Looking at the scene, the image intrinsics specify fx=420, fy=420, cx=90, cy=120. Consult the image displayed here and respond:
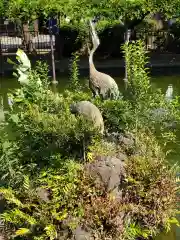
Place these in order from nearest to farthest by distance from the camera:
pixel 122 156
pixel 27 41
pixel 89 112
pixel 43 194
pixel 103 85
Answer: pixel 43 194
pixel 89 112
pixel 122 156
pixel 103 85
pixel 27 41

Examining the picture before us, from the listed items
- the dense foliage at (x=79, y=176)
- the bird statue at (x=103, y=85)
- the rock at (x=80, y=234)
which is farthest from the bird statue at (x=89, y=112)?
the rock at (x=80, y=234)

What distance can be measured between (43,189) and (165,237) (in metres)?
1.77

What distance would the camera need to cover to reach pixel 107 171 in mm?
5348

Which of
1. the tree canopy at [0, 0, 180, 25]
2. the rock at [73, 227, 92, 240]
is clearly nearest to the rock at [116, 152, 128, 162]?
the rock at [73, 227, 92, 240]

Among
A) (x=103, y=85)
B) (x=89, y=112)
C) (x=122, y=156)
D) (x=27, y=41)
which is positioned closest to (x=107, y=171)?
(x=122, y=156)

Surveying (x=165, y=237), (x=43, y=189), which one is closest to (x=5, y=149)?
(x=43, y=189)

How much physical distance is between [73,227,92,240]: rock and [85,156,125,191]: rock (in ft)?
2.20

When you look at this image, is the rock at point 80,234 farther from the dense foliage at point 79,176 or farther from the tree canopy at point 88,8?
the tree canopy at point 88,8

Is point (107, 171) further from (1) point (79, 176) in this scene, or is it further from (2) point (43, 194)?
(2) point (43, 194)

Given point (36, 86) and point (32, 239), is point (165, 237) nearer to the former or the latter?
point (32, 239)

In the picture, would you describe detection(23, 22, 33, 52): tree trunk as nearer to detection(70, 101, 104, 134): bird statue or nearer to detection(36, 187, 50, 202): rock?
detection(70, 101, 104, 134): bird statue

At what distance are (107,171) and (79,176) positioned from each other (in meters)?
0.36

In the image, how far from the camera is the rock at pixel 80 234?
188 inches

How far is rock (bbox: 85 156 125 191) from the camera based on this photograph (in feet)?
17.4
